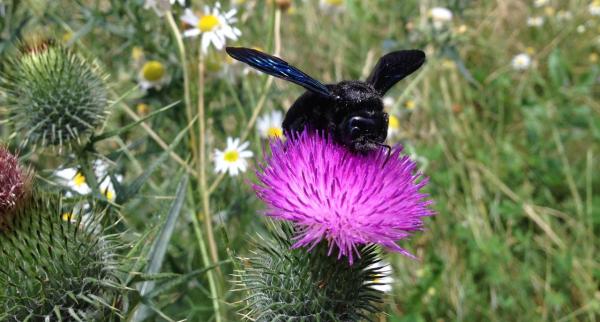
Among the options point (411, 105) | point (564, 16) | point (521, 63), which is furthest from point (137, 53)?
point (564, 16)

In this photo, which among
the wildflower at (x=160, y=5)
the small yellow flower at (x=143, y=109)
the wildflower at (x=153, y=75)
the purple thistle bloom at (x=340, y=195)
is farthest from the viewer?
the small yellow flower at (x=143, y=109)

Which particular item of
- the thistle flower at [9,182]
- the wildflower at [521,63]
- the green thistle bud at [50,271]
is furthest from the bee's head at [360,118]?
the wildflower at [521,63]

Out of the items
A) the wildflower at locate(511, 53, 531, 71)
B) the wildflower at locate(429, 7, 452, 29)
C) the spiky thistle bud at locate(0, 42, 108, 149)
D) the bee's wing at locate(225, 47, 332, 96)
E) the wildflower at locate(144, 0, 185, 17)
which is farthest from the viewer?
the wildflower at locate(511, 53, 531, 71)

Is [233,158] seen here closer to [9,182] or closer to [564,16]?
[9,182]

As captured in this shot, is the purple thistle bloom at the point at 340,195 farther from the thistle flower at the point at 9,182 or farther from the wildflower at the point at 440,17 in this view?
the wildflower at the point at 440,17

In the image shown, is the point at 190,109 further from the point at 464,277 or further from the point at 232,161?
the point at 464,277

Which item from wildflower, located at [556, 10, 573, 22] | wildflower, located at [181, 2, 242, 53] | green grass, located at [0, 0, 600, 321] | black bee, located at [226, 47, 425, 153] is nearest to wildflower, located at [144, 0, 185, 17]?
wildflower, located at [181, 2, 242, 53]

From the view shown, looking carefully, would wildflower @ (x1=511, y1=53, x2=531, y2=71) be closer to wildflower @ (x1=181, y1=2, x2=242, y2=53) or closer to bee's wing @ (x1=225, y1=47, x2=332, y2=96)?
wildflower @ (x1=181, y1=2, x2=242, y2=53)
